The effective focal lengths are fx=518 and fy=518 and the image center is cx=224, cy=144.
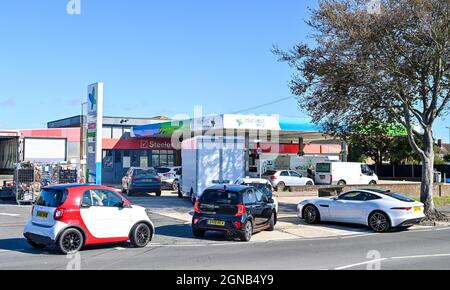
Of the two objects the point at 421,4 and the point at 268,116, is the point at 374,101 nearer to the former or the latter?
the point at 421,4

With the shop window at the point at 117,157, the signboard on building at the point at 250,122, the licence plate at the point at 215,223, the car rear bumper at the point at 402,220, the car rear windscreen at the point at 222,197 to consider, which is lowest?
the car rear bumper at the point at 402,220

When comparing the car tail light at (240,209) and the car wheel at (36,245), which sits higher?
the car tail light at (240,209)

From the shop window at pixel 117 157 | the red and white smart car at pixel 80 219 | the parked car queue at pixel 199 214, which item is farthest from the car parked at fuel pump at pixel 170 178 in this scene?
the red and white smart car at pixel 80 219

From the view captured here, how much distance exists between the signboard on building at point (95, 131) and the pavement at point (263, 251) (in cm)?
379

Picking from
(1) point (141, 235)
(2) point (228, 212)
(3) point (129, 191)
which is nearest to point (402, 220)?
(2) point (228, 212)

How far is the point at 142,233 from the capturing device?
1274cm

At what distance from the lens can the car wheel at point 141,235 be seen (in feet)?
41.0

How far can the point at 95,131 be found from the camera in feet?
71.2

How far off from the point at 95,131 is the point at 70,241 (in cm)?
1085

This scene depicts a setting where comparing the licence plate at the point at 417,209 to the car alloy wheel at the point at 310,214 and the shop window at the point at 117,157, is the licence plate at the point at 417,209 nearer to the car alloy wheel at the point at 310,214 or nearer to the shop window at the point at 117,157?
the car alloy wheel at the point at 310,214

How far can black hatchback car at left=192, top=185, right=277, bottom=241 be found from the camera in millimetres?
14125
